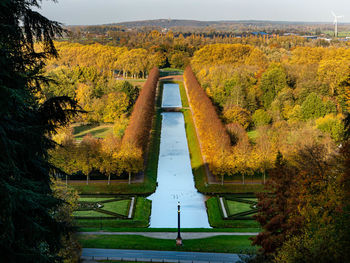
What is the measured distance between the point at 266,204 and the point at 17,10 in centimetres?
1627

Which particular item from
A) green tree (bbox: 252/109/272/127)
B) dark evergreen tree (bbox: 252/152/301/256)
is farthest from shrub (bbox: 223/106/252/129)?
dark evergreen tree (bbox: 252/152/301/256)

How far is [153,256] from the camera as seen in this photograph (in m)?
28.9

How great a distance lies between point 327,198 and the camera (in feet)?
66.5

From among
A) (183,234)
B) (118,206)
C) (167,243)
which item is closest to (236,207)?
(183,234)

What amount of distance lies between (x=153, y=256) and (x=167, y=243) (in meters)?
3.21

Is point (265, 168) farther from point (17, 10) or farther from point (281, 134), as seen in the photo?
point (17, 10)

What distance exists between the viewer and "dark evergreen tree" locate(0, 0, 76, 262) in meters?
8.12

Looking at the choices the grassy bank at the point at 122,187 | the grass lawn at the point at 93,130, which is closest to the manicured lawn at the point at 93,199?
the grassy bank at the point at 122,187

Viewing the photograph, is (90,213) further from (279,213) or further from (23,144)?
(23,144)

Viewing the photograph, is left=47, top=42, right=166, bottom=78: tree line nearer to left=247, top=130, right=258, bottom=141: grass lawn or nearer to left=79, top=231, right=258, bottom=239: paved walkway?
left=247, top=130, right=258, bottom=141: grass lawn

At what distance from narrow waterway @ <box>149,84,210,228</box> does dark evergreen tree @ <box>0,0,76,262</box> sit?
2944 centimetres

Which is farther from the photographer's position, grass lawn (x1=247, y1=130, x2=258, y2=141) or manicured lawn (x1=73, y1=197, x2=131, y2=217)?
grass lawn (x1=247, y1=130, x2=258, y2=141)

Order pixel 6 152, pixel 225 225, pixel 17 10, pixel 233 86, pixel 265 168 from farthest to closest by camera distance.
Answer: pixel 233 86 < pixel 265 168 < pixel 225 225 < pixel 17 10 < pixel 6 152

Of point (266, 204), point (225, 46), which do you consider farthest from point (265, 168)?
point (225, 46)
